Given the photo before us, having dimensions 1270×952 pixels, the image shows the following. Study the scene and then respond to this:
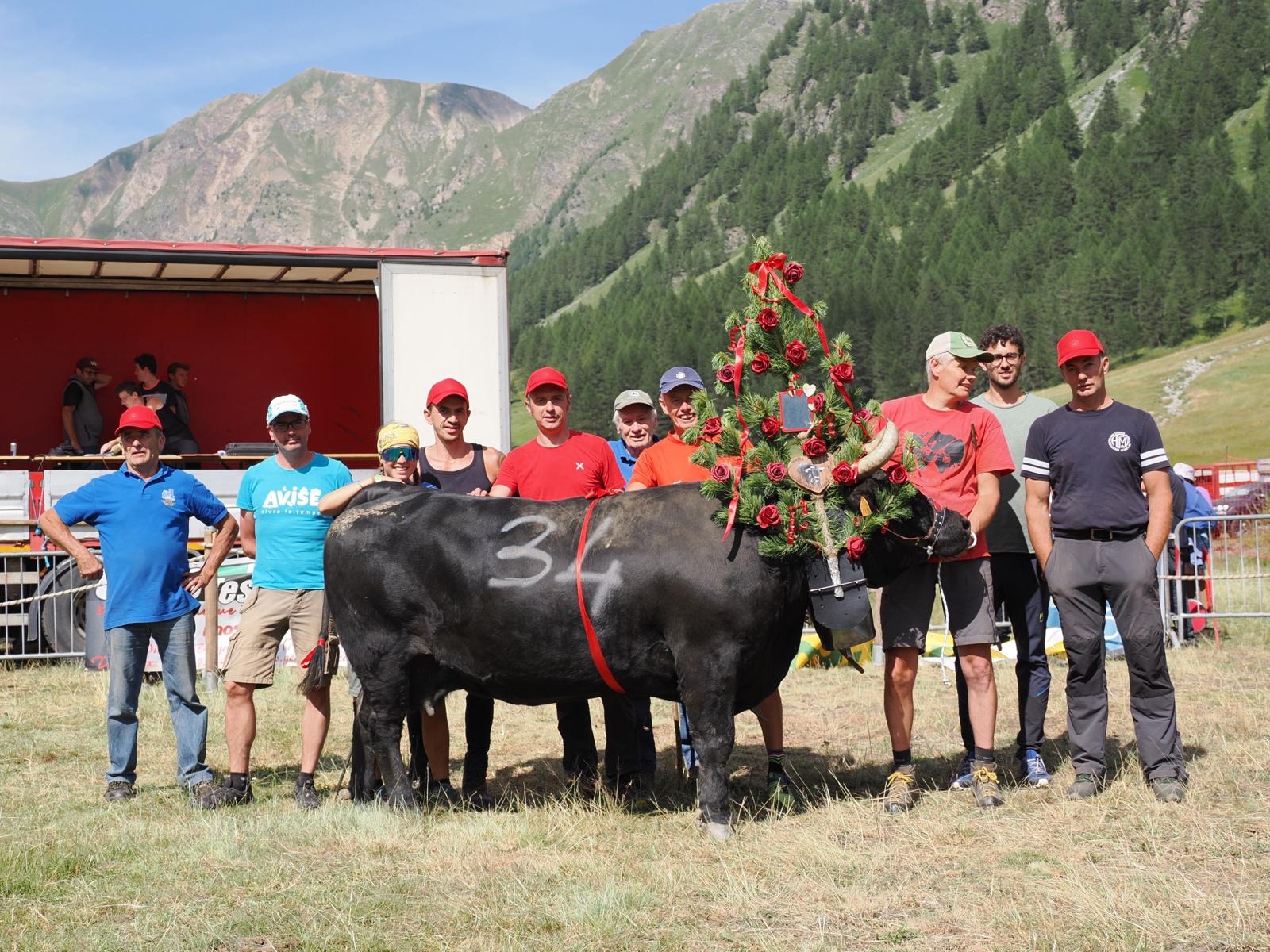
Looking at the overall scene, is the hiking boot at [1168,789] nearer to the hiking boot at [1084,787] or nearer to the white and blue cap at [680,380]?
the hiking boot at [1084,787]

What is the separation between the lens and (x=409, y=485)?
6.45 m

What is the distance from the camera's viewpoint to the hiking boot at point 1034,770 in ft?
21.2

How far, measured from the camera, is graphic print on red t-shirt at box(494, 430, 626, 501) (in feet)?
21.5

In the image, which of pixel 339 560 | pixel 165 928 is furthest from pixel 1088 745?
pixel 165 928

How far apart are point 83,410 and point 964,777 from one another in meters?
12.5

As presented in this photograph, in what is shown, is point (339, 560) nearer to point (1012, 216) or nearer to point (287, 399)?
point (287, 399)

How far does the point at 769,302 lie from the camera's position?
5766 millimetres

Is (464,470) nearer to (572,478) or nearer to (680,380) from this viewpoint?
(572,478)

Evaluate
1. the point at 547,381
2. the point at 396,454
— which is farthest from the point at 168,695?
the point at 547,381

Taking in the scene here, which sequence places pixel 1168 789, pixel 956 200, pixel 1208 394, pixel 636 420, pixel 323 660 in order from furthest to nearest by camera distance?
1. pixel 956 200
2. pixel 1208 394
3. pixel 636 420
4. pixel 323 660
5. pixel 1168 789

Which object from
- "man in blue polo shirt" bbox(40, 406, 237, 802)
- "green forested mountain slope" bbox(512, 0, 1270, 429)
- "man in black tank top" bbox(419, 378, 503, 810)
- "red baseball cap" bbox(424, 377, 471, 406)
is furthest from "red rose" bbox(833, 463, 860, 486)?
"green forested mountain slope" bbox(512, 0, 1270, 429)

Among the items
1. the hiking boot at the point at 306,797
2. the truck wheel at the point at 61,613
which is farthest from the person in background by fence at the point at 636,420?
the truck wheel at the point at 61,613

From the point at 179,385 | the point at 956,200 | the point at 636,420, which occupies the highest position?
the point at 956,200

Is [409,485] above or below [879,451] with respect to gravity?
below
